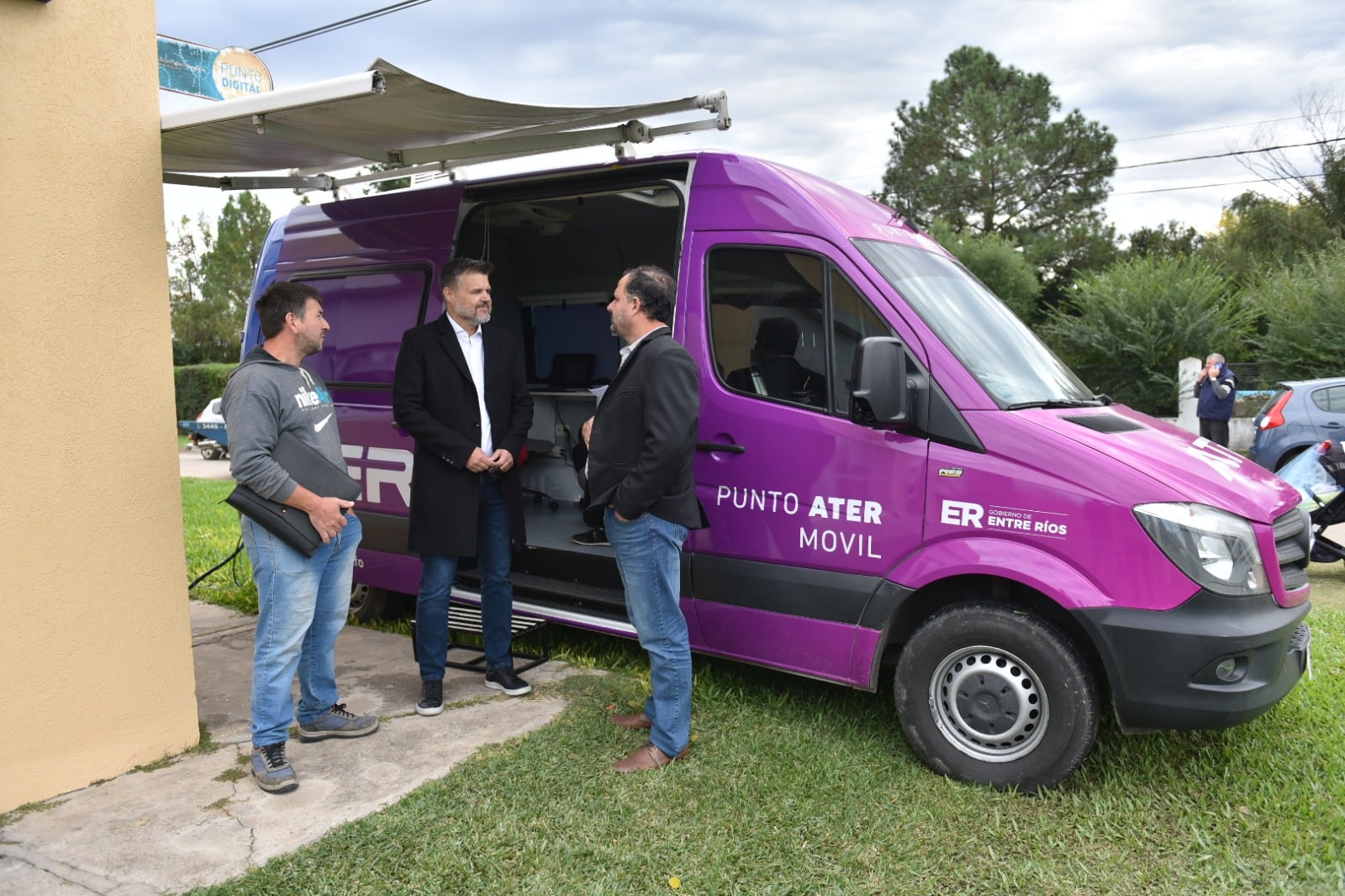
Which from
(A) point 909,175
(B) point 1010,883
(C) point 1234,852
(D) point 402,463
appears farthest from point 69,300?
(A) point 909,175

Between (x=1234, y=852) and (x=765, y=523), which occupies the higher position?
(x=765, y=523)

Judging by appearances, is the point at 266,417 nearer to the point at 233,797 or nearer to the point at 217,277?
the point at 233,797

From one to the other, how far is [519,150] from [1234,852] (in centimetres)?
459

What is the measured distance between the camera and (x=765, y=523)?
4.26 metres

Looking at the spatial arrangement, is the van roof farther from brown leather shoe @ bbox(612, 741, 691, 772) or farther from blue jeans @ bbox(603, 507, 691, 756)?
brown leather shoe @ bbox(612, 741, 691, 772)

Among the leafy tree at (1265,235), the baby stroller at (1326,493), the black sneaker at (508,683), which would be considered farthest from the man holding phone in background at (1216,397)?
the leafy tree at (1265,235)

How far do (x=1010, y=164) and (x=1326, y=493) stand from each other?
106ft

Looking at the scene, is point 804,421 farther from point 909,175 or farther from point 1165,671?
point 909,175

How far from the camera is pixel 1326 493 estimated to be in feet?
23.6

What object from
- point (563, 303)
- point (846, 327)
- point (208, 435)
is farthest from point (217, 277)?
point (846, 327)

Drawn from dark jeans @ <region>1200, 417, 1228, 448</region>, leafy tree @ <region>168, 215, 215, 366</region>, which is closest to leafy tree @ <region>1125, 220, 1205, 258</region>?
dark jeans @ <region>1200, 417, 1228, 448</region>

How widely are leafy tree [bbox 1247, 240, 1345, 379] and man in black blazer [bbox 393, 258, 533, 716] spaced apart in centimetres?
1915

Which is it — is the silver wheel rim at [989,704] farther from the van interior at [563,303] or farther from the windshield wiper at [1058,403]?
the van interior at [563,303]

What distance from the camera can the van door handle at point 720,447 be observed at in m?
4.30
